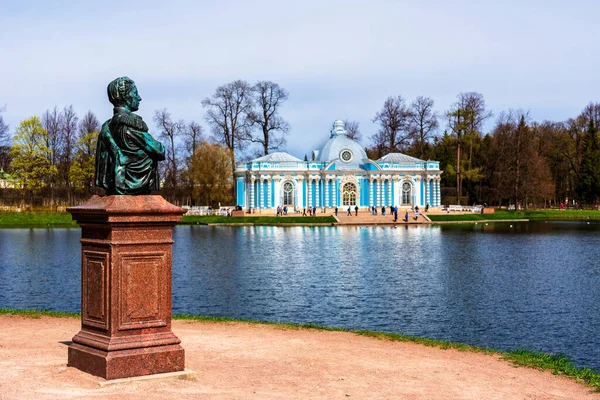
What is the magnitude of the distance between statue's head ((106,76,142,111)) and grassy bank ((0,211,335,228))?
47.4 m

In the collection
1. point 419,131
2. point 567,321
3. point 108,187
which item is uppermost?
point 419,131

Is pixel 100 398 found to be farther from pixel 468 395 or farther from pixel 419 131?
pixel 419 131

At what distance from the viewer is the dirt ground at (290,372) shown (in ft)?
26.0

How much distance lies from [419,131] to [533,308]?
5877 cm

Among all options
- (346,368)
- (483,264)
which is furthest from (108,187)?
(483,264)

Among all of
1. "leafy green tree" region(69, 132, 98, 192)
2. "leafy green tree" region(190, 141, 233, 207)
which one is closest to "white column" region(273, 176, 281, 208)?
"leafy green tree" region(190, 141, 233, 207)

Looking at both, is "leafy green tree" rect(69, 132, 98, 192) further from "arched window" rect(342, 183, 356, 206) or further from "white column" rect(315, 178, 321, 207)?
"arched window" rect(342, 183, 356, 206)

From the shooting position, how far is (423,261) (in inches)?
1123

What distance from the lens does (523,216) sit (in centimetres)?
6347

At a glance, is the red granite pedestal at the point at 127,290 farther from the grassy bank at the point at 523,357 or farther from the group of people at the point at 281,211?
the group of people at the point at 281,211

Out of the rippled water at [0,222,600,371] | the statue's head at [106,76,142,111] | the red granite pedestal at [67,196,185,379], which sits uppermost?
the statue's head at [106,76,142,111]

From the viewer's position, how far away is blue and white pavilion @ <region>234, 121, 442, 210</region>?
66875 mm

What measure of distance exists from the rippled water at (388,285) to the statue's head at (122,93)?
7888 millimetres

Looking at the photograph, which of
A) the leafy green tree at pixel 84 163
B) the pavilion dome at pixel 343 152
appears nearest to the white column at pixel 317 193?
the pavilion dome at pixel 343 152
